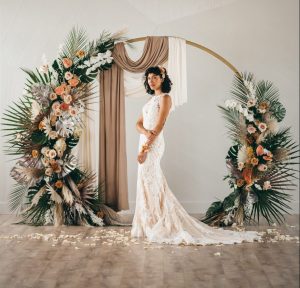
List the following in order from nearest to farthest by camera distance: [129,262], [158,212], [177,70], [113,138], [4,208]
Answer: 1. [129,262]
2. [158,212]
3. [177,70]
4. [113,138]
5. [4,208]

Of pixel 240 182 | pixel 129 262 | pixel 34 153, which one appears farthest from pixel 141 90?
pixel 129 262

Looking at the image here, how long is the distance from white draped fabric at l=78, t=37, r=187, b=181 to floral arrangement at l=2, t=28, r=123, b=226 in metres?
0.13

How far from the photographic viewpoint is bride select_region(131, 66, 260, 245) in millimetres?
5418

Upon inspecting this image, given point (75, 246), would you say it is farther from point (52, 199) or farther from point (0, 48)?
point (0, 48)

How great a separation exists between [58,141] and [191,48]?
1.97 metres

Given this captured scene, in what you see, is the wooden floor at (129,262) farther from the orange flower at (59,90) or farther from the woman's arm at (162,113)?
the orange flower at (59,90)

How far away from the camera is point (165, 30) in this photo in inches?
277

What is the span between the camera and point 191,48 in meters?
7.08

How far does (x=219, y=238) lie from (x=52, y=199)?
65.7 inches

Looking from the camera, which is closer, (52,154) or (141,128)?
(141,128)

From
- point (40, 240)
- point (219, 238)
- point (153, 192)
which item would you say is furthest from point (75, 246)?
point (219, 238)

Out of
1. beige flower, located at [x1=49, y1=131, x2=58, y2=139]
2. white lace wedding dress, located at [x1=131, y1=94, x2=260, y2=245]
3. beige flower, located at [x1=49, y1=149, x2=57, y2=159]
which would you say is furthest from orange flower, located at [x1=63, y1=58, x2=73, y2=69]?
white lace wedding dress, located at [x1=131, y1=94, x2=260, y2=245]

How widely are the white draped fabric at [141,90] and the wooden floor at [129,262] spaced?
872 mm

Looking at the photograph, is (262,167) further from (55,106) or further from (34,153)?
(34,153)
